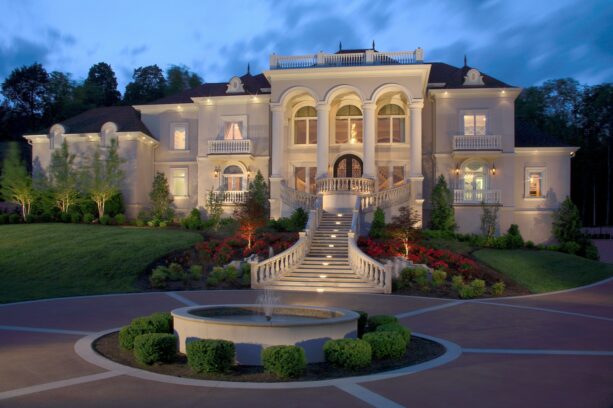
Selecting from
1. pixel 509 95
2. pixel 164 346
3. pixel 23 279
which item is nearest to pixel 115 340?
pixel 164 346

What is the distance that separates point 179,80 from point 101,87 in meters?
9.52

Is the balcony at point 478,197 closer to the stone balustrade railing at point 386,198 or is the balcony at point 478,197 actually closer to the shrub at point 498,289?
the stone balustrade railing at point 386,198

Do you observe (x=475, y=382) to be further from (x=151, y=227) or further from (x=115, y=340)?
(x=151, y=227)

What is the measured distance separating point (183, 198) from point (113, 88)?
40796 mm

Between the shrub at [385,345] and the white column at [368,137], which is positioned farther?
the white column at [368,137]

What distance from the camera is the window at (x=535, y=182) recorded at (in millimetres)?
33969

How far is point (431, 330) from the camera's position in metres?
12.5

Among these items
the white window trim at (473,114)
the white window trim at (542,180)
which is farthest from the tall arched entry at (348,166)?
the white window trim at (542,180)

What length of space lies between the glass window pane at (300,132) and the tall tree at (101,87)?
36.0 m

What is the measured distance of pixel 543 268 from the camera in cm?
2388

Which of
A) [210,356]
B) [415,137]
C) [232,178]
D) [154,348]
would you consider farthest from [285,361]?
[232,178]

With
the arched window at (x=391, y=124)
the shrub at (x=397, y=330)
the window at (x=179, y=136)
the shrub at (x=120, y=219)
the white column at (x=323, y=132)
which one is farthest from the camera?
the window at (x=179, y=136)

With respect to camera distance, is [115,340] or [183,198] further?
[183,198]

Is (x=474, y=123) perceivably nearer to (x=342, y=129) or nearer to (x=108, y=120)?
(x=342, y=129)
